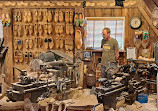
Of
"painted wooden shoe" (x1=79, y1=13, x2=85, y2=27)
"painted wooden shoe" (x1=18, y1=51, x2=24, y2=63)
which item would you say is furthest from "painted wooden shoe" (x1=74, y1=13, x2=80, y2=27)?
"painted wooden shoe" (x1=18, y1=51, x2=24, y2=63)

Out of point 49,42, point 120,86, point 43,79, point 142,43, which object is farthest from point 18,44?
point 142,43

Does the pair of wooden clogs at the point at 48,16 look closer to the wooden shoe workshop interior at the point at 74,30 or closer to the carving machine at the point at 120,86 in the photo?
the wooden shoe workshop interior at the point at 74,30

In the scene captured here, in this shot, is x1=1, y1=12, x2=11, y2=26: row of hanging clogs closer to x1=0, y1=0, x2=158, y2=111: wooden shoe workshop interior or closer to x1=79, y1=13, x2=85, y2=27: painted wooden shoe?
x1=0, y1=0, x2=158, y2=111: wooden shoe workshop interior

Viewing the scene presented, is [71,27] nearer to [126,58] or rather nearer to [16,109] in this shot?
[126,58]

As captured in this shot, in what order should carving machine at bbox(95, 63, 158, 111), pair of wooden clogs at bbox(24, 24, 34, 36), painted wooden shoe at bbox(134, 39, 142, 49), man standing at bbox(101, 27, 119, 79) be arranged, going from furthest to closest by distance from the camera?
pair of wooden clogs at bbox(24, 24, 34, 36) < painted wooden shoe at bbox(134, 39, 142, 49) < man standing at bbox(101, 27, 119, 79) < carving machine at bbox(95, 63, 158, 111)

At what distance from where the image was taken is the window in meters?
6.85

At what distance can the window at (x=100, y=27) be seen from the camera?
270 inches

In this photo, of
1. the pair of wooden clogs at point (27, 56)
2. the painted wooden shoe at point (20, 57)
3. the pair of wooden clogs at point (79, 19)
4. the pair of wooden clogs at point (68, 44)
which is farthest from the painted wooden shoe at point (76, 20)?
the painted wooden shoe at point (20, 57)

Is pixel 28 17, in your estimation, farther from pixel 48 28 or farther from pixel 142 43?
pixel 142 43

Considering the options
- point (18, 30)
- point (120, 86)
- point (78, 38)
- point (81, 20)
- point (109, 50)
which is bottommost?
point (120, 86)

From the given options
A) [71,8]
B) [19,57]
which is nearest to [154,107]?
[71,8]

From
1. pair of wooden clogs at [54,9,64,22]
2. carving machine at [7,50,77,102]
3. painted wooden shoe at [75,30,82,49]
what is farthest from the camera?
Answer: pair of wooden clogs at [54,9,64,22]

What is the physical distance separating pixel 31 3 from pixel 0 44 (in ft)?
8.61

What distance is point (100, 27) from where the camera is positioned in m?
6.97
